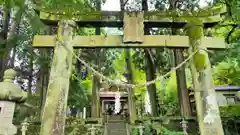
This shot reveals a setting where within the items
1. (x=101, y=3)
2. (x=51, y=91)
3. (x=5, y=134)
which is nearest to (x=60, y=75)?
(x=51, y=91)

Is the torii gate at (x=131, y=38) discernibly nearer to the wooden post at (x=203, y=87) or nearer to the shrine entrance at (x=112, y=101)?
the wooden post at (x=203, y=87)

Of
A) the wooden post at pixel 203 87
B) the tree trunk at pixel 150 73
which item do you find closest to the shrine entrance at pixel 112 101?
the tree trunk at pixel 150 73

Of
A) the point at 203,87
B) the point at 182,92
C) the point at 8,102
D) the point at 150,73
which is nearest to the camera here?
the point at 8,102

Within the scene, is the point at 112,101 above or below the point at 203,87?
above

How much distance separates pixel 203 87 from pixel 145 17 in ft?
7.35

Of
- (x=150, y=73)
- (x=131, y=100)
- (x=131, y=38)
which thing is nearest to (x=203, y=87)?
(x=131, y=38)

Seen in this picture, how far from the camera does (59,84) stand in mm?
5172

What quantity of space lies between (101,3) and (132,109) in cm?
644

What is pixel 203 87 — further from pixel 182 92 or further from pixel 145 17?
pixel 182 92

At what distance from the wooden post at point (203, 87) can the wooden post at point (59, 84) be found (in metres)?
3.03

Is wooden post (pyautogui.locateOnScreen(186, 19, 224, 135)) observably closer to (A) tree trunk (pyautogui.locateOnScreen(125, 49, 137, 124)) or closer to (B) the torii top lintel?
(B) the torii top lintel

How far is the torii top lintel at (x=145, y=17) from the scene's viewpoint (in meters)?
5.81

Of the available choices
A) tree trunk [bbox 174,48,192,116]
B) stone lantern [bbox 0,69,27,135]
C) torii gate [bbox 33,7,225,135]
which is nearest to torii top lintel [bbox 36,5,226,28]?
torii gate [bbox 33,7,225,135]

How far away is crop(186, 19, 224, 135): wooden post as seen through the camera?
5.04m
